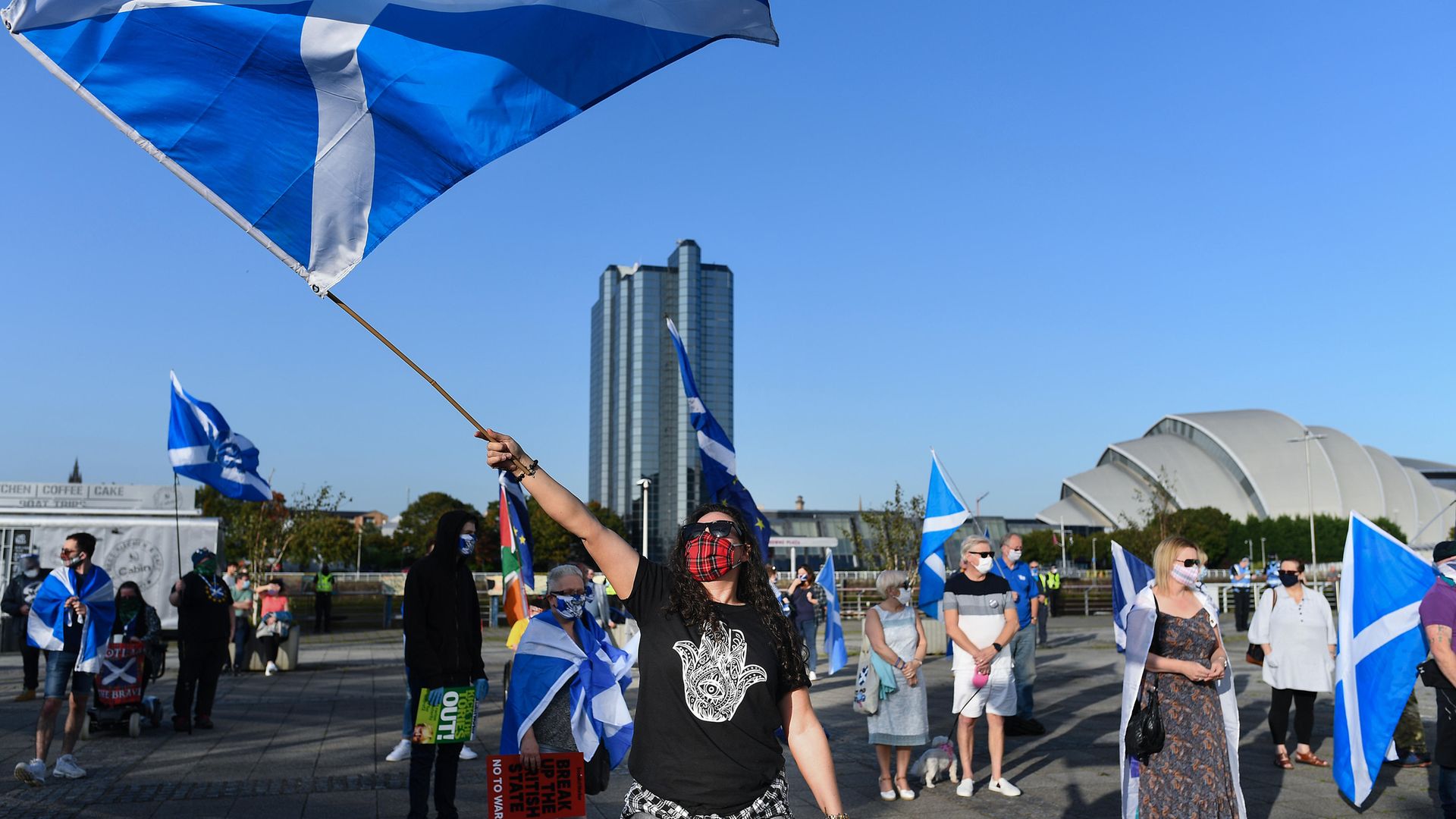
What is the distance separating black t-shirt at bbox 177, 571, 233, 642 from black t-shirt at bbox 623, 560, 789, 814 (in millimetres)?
9780

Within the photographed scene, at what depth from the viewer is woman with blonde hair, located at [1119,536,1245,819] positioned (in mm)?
6117

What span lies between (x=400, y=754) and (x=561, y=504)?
298 inches

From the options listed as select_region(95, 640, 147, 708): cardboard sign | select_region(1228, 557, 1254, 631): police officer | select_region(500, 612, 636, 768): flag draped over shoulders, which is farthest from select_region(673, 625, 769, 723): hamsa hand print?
select_region(1228, 557, 1254, 631): police officer

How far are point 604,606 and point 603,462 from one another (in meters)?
130

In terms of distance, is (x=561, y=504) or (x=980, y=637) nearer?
(x=561, y=504)

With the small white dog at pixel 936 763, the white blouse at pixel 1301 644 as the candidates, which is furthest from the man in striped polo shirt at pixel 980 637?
the white blouse at pixel 1301 644

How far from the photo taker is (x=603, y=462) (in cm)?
14650

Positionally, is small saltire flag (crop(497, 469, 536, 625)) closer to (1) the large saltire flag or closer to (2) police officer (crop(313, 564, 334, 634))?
(1) the large saltire flag

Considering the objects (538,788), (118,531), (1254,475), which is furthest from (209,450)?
(1254,475)

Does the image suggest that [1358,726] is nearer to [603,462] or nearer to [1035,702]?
[1035,702]

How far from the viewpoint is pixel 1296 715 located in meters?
9.71

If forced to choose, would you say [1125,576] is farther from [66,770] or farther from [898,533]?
[898,533]

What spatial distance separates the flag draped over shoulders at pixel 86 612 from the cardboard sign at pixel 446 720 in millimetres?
3899

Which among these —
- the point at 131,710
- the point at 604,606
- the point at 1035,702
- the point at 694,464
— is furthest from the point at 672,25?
the point at 694,464
